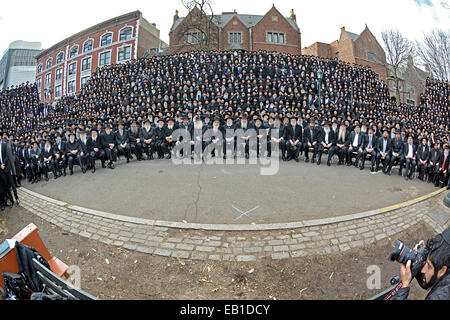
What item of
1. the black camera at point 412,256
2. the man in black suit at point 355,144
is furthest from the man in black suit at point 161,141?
the black camera at point 412,256

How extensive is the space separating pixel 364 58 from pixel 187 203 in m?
44.3

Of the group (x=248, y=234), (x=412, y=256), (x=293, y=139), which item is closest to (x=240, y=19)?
(x=293, y=139)

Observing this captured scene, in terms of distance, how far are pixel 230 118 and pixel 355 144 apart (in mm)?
5377

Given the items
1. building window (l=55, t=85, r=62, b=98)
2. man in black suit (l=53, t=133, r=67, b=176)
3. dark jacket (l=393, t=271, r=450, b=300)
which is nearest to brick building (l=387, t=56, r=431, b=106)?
man in black suit (l=53, t=133, r=67, b=176)

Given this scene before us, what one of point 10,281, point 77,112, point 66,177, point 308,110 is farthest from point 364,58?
point 10,281

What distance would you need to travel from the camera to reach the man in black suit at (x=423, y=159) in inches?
337

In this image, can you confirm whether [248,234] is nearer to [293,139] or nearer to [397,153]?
[293,139]

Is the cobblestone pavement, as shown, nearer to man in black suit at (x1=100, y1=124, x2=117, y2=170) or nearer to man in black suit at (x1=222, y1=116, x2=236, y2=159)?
man in black suit at (x1=100, y1=124, x2=117, y2=170)

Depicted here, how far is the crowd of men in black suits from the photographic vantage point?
9.52m

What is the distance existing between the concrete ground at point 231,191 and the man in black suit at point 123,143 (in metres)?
1.19

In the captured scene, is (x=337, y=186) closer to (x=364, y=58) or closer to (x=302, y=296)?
(x=302, y=296)

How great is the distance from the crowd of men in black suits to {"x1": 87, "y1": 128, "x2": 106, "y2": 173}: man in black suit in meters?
0.04

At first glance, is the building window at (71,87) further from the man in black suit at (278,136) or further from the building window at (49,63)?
the man in black suit at (278,136)

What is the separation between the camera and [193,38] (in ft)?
120
